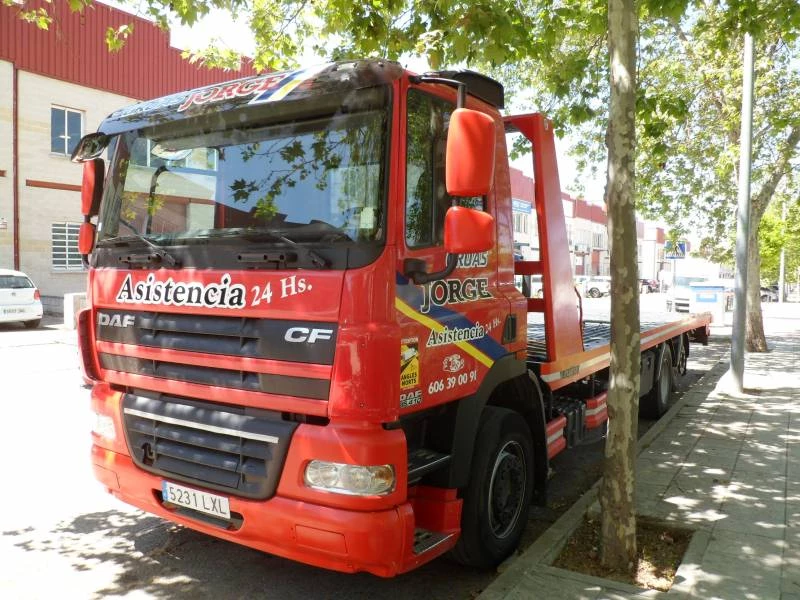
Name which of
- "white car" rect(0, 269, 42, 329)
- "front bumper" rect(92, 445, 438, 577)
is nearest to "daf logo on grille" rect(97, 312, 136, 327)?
"front bumper" rect(92, 445, 438, 577)

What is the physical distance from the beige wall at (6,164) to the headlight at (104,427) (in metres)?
19.1

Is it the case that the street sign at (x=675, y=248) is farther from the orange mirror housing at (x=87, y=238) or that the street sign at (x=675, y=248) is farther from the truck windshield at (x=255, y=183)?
the orange mirror housing at (x=87, y=238)

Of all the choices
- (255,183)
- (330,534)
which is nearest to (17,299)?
(255,183)

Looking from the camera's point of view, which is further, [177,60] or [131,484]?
[177,60]

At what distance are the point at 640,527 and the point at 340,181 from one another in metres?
3.03

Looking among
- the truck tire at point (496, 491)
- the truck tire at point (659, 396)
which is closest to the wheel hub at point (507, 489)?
the truck tire at point (496, 491)

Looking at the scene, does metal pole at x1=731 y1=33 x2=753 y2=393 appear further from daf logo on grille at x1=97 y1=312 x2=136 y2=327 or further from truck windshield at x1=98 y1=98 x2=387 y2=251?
daf logo on grille at x1=97 y1=312 x2=136 y2=327

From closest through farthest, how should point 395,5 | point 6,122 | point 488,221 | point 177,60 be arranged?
point 488,221 < point 395,5 < point 6,122 < point 177,60

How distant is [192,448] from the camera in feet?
10.8

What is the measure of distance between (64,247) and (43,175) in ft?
7.91

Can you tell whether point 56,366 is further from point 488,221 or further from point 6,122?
point 6,122

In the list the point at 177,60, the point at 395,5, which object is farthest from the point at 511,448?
the point at 177,60

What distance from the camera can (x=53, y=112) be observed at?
70.0 ft

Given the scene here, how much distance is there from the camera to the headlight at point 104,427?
3648mm
